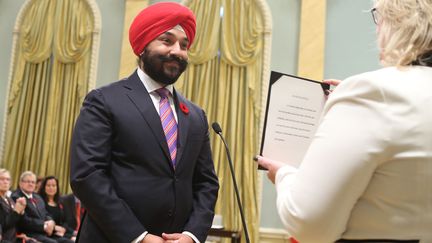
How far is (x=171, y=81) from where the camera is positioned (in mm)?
2434

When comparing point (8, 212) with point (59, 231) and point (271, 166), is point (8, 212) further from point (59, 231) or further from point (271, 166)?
point (271, 166)

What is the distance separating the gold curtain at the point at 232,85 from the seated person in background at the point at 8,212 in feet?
8.90

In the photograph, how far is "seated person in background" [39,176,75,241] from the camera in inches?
278

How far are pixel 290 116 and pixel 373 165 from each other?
→ 673 mm

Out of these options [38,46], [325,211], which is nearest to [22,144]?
[38,46]

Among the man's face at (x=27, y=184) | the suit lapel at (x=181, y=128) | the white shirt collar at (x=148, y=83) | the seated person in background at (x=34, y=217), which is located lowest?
the seated person in background at (x=34, y=217)

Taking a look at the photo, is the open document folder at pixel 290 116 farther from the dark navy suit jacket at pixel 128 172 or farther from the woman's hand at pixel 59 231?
the woman's hand at pixel 59 231

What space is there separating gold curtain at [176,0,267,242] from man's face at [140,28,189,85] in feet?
17.0

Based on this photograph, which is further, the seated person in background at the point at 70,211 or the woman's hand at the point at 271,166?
the seated person in background at the point at 70,211

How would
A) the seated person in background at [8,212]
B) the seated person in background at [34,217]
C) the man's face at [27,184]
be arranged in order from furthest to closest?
the man's face at [27,184], the seated person in background at [34,217], the seated person in background at [8,212]

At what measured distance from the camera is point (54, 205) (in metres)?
7.20

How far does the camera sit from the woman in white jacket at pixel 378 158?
1.22 meters

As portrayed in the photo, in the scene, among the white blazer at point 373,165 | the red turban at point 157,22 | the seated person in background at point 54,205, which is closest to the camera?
the white blazer at point 373,165

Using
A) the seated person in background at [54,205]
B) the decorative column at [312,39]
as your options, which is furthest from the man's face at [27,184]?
the decorative column at [312,39]
